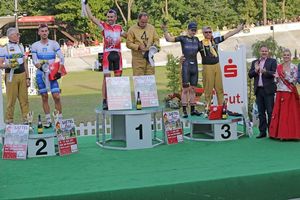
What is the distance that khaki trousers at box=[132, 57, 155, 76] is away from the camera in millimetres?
7902

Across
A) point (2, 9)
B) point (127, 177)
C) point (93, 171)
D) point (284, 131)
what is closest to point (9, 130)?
point (93, 171)

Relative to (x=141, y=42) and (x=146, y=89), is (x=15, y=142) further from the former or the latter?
(x=141, y=42)

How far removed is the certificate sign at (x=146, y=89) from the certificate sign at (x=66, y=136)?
3.80 feet

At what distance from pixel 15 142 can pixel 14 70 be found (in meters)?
1.20

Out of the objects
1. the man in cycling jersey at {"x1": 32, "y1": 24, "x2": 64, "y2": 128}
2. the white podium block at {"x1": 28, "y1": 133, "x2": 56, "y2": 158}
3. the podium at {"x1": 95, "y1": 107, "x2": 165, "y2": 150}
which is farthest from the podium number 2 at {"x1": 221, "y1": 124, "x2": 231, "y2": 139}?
the white podium block at {"x1": 28, "y1": 133, "x2": 56, "y2": 158}

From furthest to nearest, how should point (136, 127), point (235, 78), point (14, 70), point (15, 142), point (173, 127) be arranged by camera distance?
point (235, 78), point (173, 127), point (14, 70), point (136, 127), point (15, 142)

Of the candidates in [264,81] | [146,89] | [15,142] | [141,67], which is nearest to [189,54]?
[141,67]

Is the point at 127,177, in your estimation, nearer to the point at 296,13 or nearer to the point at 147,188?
the point at 147,188

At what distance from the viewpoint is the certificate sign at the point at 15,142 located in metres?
6.55

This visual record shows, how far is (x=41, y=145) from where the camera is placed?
6.78m

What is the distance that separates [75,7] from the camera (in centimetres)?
4772

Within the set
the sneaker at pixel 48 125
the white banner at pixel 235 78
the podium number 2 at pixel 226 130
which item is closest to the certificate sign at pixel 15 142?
the sneaker at pixel 48 125

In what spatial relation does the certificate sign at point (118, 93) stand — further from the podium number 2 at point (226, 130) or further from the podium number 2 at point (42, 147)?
the podium number 2 at point (226, 130)

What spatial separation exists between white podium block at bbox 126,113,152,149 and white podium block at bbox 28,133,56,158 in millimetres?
1047
